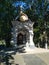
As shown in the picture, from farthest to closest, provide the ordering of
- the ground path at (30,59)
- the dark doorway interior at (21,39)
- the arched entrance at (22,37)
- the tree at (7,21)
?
the tree at (7,21), the dark doorway interior at (21,39), the arched entrance at (22,37), the ground path at (30,59)

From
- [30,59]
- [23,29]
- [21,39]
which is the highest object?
[23,29]

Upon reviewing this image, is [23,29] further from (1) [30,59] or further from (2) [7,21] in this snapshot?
(1) [30,59]

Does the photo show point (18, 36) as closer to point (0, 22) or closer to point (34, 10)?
point (0, 22)

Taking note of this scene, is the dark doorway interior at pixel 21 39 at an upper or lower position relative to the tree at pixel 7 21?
lower

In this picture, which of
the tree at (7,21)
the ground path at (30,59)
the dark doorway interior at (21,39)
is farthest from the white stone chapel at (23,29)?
the ground path at (30,59)

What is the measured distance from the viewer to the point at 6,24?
30062mm

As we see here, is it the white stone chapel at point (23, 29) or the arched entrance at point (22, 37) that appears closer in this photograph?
the white stone chapel at point (23, 29)

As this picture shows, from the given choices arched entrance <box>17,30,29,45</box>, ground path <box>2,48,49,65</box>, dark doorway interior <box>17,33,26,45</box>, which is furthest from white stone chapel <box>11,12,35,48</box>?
ground path <box>2,48,49,65</box>

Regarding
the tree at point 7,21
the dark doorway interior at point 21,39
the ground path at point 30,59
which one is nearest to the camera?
the ground path at point 30,59

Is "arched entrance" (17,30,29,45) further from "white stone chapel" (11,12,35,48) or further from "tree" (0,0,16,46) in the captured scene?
"tree" (0,0,16,46)

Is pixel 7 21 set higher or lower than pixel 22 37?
higher

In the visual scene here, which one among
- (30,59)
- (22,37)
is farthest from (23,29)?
(30,59)

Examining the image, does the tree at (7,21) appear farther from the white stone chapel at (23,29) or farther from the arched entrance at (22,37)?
the arched entrance at (22,37)

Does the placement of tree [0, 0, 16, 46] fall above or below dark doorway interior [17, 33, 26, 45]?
above
